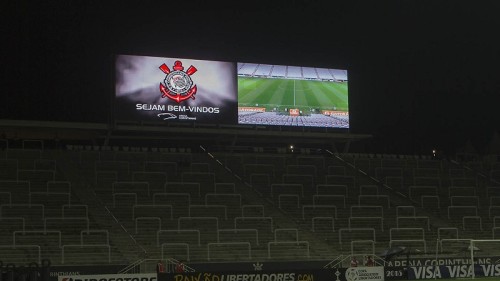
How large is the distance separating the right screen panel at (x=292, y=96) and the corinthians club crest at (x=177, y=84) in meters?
2.62

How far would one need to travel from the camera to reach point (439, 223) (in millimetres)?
40562

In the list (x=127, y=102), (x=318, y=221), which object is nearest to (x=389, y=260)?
(x=318, y=221)

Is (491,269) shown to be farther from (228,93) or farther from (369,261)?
(228,93)

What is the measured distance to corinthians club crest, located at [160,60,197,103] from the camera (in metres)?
39.9

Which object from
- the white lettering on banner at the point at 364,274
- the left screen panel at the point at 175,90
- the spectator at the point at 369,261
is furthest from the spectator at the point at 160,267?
the left screen panel at the point at 175,90

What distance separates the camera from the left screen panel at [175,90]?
3934 cm

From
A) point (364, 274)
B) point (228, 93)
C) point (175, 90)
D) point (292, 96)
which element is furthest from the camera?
point (292, 96)

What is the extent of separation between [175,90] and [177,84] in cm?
32

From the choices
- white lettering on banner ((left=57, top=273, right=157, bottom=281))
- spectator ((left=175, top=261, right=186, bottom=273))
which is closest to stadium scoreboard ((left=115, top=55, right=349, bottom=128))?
spectator ((left=175, top=261, right=186, bottom=273))

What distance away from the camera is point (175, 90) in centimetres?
4006

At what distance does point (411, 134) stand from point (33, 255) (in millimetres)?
26720

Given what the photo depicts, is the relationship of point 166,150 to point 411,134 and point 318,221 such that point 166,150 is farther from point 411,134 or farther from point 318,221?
point 411,134

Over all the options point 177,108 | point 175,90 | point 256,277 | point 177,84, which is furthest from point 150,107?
point 256,277

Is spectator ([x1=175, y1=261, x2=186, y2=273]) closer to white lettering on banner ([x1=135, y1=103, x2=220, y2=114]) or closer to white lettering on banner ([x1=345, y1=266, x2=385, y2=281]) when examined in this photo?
white lettering on banner ([x1=345, y1=266, x2=385, y2=281])
